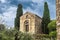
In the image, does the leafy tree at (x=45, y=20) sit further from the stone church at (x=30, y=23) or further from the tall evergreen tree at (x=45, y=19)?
the stone church at (x=30, y=23)

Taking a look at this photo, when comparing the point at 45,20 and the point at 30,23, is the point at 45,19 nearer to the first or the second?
the point at 45,20

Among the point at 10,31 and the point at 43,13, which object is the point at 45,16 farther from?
the point at 10,31

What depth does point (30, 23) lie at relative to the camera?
39.0 m

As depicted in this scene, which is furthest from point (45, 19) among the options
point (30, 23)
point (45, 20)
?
point (30, 23)

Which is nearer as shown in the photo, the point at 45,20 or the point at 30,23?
the point at 45,20

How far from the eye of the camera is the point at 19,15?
131ft

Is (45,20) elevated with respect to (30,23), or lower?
elevated

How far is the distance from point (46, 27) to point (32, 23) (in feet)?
9.13

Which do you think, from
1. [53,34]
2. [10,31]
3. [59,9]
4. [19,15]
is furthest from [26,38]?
[19,15]

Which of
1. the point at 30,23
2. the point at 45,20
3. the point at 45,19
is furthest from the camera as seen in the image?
the point at 30,23

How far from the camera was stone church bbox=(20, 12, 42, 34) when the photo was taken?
38.6 meters

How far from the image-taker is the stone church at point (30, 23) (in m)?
38.6

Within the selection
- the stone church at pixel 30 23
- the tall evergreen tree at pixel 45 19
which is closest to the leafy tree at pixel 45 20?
the tall evergreen tree at pixel 45 19

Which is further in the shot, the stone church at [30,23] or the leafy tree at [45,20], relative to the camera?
the stone church at [30,23]
